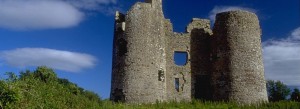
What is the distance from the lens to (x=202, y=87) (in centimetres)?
2927

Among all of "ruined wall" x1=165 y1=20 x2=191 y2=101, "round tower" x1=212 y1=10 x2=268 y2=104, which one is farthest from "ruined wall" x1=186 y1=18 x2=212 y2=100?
"round tower" x1=212 y1=10 x2=268 y2=104

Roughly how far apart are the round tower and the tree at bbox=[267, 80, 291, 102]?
31.8 feet

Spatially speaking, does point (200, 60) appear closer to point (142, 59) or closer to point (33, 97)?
point (142, 59)

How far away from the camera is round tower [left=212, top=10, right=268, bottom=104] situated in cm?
2728

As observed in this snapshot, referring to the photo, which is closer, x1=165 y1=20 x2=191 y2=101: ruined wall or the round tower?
the round tower

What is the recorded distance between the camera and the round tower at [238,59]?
27.3 m

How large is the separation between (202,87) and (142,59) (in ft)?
15.9

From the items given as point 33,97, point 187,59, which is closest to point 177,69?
point 187,59

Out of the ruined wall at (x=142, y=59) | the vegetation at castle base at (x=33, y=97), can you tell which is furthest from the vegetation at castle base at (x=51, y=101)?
the ruined wall at (x=142, y=59)

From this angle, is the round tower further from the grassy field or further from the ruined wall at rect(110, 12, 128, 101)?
the ruined wall at rect(110, 12, 128, 101)

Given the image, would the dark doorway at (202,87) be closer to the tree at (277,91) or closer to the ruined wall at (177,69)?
the ruined wall at (177,69)

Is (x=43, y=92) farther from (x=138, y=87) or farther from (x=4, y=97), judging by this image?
(x=138, y=87)

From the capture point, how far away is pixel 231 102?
26906 mm

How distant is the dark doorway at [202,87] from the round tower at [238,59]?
0.72 meters
